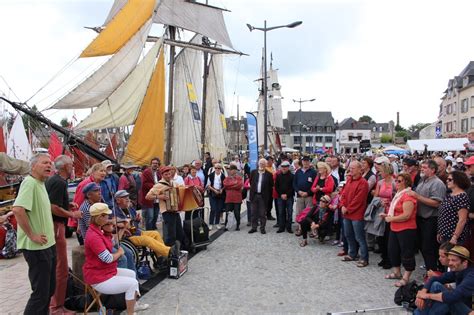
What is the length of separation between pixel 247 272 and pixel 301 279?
944mm

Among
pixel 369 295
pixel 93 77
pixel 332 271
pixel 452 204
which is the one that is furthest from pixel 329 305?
pixel 93 77

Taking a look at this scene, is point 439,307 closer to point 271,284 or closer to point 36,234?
point 271,284

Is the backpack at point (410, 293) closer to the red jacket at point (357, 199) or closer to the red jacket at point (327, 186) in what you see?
the red jacket at point (357, 199)

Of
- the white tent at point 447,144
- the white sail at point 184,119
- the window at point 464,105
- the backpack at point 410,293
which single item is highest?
the window at point 464,105

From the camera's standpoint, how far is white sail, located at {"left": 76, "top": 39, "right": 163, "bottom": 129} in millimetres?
16031

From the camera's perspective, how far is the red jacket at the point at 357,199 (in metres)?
6.84

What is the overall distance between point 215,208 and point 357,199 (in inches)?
181

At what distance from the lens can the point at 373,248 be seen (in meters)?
7.91

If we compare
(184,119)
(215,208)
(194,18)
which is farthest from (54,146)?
(194,18)

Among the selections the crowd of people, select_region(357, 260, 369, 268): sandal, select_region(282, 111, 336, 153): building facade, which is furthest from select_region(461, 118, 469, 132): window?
select_region(357, 260, 369, 268): sandal

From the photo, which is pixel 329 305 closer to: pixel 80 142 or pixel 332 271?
pixel 332 271

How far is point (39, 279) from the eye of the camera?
3.80 meters

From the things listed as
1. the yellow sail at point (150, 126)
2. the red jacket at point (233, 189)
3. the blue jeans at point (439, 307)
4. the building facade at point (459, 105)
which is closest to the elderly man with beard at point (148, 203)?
the red jacket at point (233, 189)

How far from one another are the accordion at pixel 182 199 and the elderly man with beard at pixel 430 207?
13.0ft
